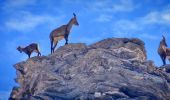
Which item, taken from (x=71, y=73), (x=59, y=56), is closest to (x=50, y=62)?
(x=59, y=56)

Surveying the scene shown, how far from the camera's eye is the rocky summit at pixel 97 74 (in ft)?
72.4

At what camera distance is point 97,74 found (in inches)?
918

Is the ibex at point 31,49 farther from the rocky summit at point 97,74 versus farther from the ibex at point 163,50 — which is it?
the ibex at point 163,50

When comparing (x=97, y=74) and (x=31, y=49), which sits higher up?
(x=31, y=49)

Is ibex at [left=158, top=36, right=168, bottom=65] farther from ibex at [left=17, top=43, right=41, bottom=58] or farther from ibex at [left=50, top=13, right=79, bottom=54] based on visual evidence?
ibex at [left=17, top=43, right=41, bottom=58]

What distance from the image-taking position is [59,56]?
26.8 metres

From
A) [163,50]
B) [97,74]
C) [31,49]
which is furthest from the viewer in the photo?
[31,49]

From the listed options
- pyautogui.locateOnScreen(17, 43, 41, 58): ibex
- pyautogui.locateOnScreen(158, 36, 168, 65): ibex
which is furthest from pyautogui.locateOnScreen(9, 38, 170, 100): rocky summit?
pyautogui.locateOnScreen(17, 43, 41, 58): ibex

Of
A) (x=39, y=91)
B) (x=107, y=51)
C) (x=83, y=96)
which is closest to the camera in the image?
(x=83, y=96)

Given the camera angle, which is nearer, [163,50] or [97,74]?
[97,74]

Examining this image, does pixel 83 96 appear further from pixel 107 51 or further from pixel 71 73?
pixel 107 51

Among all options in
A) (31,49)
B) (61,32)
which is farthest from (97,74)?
(31,49)

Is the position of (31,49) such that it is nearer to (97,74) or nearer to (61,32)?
(61,32)

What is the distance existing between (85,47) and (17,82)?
267 inches
